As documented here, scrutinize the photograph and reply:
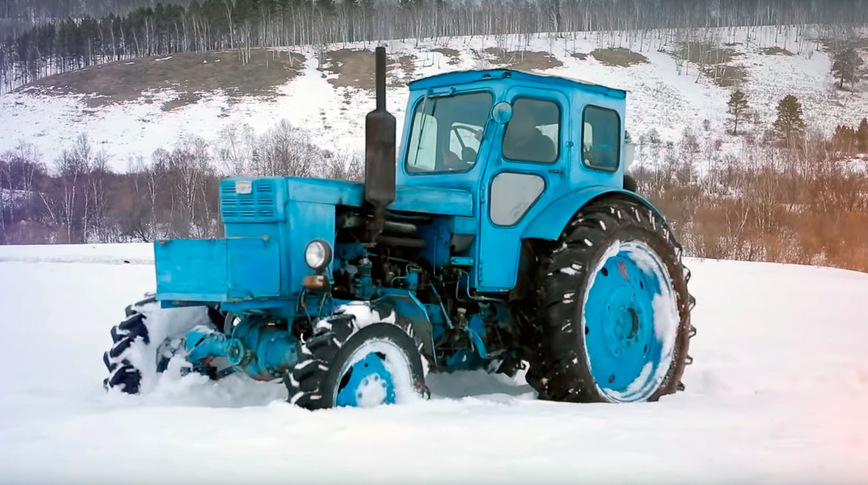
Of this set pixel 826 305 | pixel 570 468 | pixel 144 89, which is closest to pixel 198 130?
pixel 144 89

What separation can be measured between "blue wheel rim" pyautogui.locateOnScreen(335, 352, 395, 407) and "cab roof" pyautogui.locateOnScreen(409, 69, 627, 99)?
234 cm

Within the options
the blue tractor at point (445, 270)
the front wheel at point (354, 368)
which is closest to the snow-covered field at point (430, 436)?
the front wheel at point (354, 368)

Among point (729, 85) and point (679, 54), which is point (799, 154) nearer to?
point (729, 85)

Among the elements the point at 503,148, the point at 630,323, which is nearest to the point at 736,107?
the point at 630,323

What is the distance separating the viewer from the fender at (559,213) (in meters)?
5.43

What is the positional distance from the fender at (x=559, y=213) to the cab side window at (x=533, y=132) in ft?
1.13

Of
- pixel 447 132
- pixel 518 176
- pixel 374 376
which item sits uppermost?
pixel 447 132

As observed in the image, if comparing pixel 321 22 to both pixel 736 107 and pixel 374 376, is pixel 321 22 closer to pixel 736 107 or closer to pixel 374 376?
pixel 736 107

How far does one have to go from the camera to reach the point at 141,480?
3.02 meters

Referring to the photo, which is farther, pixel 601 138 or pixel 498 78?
pixel 601 138

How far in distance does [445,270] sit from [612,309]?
137 centimetres

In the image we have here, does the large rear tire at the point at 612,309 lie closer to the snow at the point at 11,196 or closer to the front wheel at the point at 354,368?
the front wheel at the point at 354,368

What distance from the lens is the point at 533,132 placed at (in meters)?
5.83

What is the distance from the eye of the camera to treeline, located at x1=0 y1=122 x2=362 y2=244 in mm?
30516
